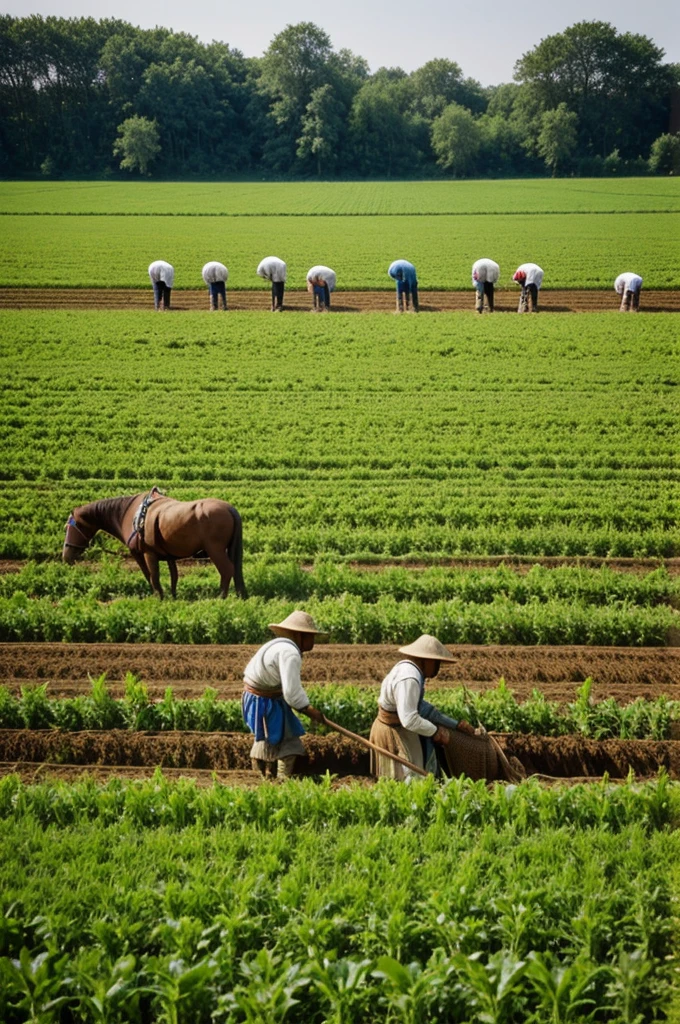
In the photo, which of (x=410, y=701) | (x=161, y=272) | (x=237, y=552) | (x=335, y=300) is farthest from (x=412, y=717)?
(x=335, y=300)

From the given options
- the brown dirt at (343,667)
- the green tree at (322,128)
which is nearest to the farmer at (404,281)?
the green tree at (322,128)

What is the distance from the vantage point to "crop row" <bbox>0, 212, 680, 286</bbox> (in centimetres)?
2009

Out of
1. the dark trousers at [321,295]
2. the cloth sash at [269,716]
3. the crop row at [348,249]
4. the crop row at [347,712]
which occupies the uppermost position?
the crop row at [348,249]

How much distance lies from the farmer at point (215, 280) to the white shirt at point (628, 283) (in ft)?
30.2

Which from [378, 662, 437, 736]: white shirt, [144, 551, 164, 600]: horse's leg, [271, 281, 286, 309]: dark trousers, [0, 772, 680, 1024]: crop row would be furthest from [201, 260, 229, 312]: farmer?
[0, 772, 680, 1024]: crop row

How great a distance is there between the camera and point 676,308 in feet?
65.3

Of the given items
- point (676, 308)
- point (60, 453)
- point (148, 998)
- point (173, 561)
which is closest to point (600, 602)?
point (173, 561)

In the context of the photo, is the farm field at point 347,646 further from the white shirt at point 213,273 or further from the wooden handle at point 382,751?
the white shirt at point 213,273

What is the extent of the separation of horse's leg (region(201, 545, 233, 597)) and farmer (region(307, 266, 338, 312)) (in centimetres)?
1413

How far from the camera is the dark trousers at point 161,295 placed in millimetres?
21109

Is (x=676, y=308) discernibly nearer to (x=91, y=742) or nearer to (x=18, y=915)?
(x=91, y=742)

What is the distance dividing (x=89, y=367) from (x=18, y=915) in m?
12.5

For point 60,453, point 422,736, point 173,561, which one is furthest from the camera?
point 60,453

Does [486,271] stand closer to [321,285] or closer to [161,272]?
[321,285]
